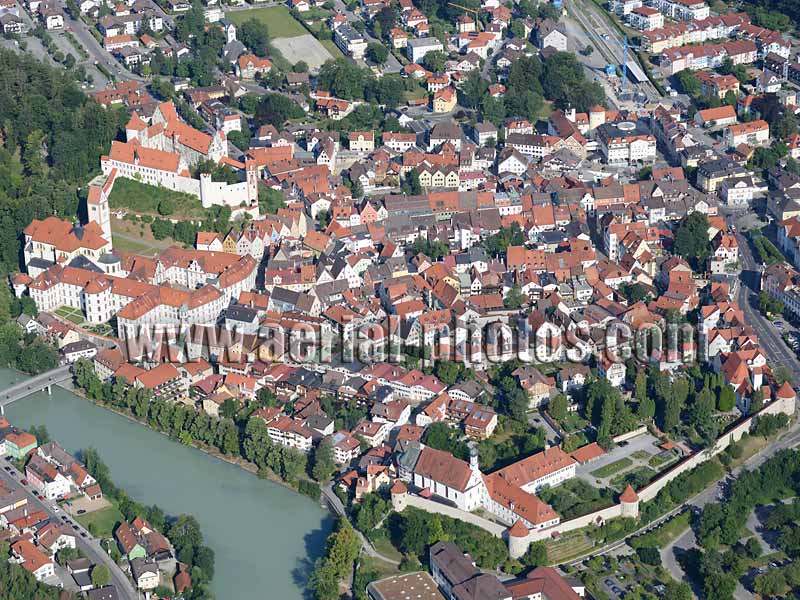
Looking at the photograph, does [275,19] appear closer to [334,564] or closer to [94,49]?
[94,49]

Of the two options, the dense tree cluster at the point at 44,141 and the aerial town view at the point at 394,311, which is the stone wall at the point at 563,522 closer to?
the aerial town view at the point at 394,311

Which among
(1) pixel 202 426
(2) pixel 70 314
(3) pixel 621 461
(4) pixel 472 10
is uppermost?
(4) pixel 472 10

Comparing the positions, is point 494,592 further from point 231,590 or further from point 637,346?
point 637,346

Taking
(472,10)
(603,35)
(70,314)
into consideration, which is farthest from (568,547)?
(472,10)

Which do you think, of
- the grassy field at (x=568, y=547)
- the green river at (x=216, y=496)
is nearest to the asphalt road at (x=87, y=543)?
the green river at (x=216, y=496)

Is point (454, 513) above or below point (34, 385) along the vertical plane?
above

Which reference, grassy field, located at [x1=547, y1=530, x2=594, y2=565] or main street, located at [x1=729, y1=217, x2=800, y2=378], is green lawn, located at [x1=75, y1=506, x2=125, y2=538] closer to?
grassy field, located at [x1=547, y1=530, x2=594, y2=565]
